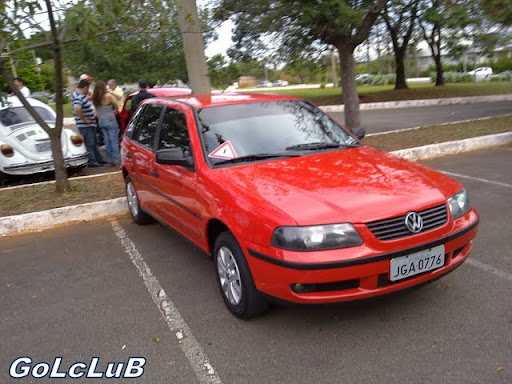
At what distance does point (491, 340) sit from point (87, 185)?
6.46 meters

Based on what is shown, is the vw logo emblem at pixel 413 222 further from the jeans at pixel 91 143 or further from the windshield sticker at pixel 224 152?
the jeans at pixel 91 143

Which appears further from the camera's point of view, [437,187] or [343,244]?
[437,187]

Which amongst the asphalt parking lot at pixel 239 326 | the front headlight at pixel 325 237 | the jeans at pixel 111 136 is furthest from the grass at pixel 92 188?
the front headlight at pixel 325 237

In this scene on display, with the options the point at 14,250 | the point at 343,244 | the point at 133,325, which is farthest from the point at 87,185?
the point at 343,244

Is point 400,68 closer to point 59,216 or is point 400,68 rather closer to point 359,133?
point 359,133

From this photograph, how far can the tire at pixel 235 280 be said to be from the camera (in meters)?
3.28

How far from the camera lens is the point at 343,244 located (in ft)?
9.56

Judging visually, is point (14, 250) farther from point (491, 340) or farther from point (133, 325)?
point (491, 340)

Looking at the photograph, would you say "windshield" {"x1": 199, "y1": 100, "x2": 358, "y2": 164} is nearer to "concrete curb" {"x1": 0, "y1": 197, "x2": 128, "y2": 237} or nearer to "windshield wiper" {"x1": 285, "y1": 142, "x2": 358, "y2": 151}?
"windshield wiper" {"x1": 285, "y1": 142, "x2": 358, "y2": 151}

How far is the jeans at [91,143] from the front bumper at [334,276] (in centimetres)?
729

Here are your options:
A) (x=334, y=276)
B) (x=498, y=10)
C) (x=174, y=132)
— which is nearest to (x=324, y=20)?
(x=498, y=10)

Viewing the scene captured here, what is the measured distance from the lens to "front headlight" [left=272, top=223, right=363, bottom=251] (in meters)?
2.92

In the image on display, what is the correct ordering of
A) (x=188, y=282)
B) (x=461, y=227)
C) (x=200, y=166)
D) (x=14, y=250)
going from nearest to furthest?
1. (x=461, y=227)
2. (x=200, y=166)
3. (x=188, y=282)
4. (x=14, y=250)
